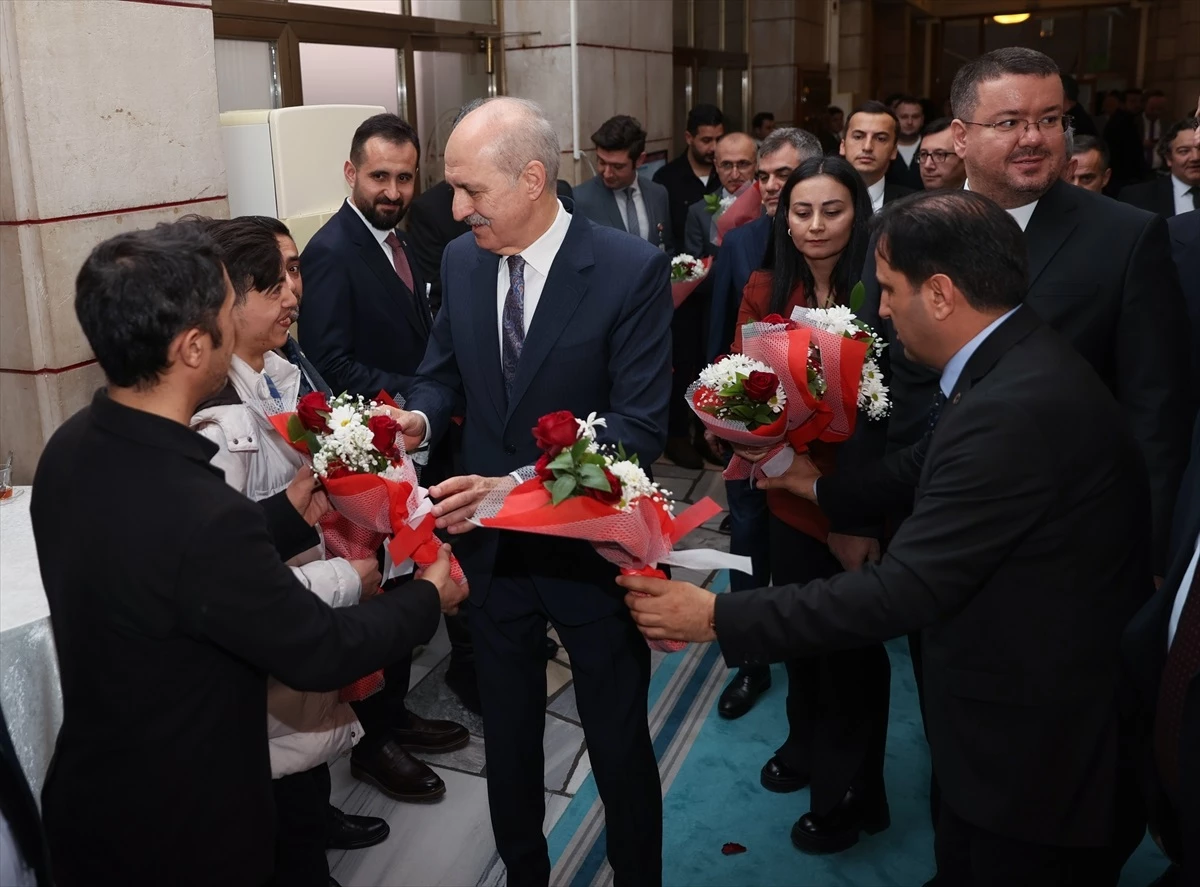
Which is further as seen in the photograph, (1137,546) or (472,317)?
(472,317)

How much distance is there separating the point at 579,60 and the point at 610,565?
228 inches

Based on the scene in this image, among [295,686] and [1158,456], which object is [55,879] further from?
[1158,456]

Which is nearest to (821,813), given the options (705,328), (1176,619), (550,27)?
(1176,619)

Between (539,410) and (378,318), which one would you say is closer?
(539,410)

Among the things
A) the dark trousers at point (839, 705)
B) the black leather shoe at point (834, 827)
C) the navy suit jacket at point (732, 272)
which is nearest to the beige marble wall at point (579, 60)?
the navy suit jacket at point (732, 272)

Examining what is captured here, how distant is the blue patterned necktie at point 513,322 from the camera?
2580 mm

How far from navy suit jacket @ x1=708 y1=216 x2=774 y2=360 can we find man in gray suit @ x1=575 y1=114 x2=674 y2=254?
5.31ft

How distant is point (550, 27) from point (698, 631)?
629cm

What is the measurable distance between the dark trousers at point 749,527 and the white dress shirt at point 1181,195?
3.03 meters

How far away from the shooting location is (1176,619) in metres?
1.92

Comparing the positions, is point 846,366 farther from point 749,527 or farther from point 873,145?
point 873,145

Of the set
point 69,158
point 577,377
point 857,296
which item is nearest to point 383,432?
point 577,377

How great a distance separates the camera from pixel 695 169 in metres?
7.44

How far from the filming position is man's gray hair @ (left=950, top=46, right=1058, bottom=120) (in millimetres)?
2766
